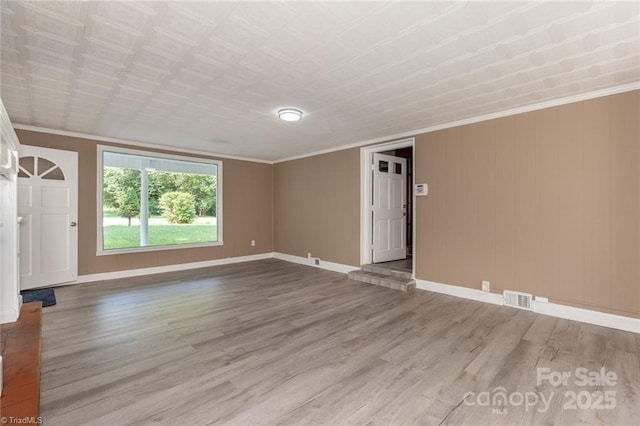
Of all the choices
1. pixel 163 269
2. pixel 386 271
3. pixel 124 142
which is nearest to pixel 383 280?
pixel 386 271

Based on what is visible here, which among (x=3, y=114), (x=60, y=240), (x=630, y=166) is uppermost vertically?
(x=3, y=114)

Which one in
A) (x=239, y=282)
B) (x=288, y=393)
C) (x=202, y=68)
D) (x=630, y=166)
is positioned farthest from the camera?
(x=239, y=282)

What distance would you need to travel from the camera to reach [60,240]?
180 inches

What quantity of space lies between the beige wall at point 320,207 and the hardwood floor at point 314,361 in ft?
6.27

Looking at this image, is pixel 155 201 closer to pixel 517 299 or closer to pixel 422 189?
pixel 422 189

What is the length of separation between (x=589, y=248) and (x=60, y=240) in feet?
23.2

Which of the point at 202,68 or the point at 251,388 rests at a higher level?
the point at 202,68

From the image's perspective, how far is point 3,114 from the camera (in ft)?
6.64

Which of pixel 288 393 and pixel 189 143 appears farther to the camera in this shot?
pixel 189 143

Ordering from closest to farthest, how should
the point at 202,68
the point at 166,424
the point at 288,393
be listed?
the point at 166,424
the point at 288,393
the point at 202,68

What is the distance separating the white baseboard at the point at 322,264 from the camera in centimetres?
567

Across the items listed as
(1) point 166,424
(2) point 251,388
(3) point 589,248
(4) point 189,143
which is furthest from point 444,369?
(4) point 189,143

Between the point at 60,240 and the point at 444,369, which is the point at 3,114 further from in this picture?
the point at 444,369

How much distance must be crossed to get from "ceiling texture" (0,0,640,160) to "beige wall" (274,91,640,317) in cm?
37
